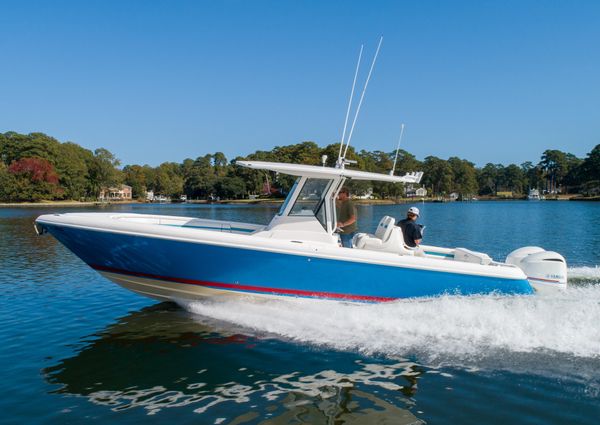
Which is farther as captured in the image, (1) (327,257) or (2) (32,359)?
(1) (327,257)

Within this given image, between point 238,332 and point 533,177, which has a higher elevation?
point 533,177

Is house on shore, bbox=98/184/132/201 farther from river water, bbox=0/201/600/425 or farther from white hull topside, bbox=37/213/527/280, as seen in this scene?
white hull topside, bbox=37/213/527/280

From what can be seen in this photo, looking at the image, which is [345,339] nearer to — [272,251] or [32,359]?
[272,251]

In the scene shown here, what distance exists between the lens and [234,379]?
5543 mm

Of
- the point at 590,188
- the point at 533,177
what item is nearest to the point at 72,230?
the point at 590,188

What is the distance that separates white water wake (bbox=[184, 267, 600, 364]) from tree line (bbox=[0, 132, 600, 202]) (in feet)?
147

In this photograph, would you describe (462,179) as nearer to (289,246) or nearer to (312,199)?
(312,199)

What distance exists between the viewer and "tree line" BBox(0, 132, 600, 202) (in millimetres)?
81812

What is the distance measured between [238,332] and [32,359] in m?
2.85

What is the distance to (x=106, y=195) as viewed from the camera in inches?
4254

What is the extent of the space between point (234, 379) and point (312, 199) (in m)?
3.34

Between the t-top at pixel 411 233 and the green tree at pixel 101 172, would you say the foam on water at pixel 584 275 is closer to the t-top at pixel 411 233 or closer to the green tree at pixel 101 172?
the t-top at pixel 411 233

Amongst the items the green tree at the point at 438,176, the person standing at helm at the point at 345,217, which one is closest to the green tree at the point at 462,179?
the green tree at the point at 438,176

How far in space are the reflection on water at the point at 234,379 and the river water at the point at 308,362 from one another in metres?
0.02
